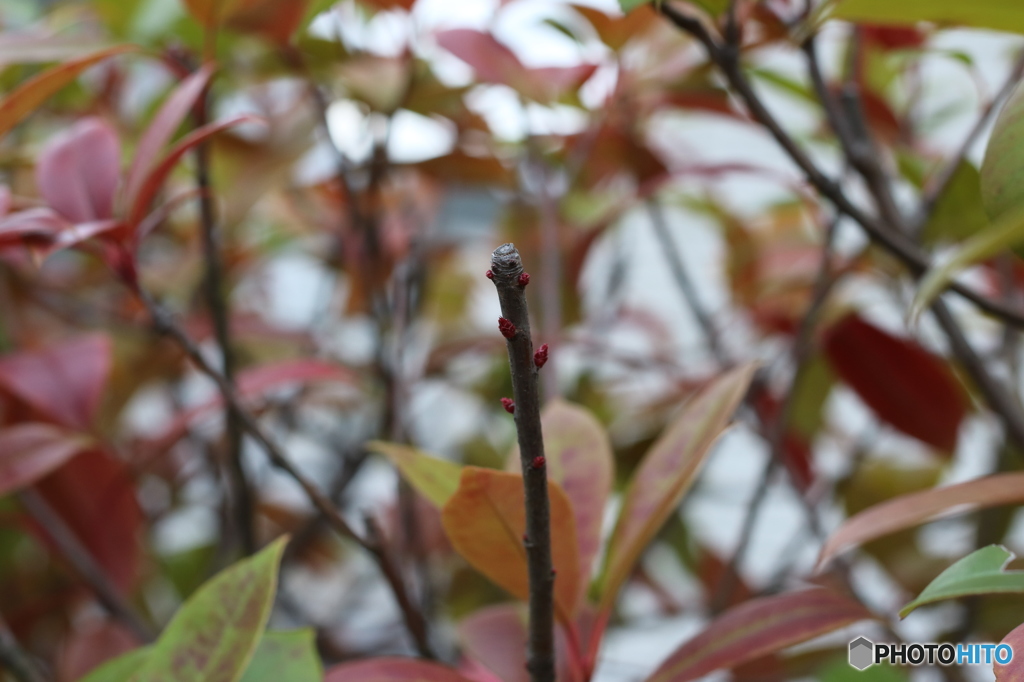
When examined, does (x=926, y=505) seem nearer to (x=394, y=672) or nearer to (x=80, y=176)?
(x=394, y=672)

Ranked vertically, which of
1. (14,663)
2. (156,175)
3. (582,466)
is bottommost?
(14,663)

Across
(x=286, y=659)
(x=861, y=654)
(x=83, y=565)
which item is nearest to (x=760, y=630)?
(x=861, y=654)

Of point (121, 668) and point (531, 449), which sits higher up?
point (531, 449)

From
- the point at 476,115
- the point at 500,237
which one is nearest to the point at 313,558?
the point at 500,237

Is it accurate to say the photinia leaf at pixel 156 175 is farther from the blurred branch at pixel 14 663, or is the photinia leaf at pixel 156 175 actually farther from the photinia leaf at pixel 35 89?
the blurred branch at pixel 14 663

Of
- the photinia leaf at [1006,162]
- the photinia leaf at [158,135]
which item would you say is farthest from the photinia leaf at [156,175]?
the photinia leaf at [1006,162]

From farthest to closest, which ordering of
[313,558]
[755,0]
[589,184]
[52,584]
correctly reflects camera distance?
1. [313,558]
2. [589,184]
3. [52,584]
4. [755,0]

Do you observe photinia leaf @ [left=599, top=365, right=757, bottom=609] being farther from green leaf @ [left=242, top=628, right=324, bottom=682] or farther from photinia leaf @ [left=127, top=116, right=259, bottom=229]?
photinia leaf @ [left=127, top=116, right=259, bottom=229]

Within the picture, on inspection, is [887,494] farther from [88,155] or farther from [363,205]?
[88,155]
